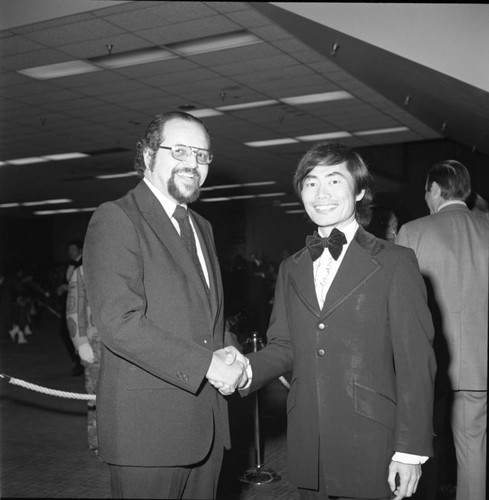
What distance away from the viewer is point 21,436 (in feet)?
17.6

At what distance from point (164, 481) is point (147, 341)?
0.47 m

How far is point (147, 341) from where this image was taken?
1.94 m

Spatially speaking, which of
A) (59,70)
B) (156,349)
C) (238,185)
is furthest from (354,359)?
(238,185)

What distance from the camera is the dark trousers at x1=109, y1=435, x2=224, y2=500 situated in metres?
2.02

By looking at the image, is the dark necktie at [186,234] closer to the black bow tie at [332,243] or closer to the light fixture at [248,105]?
the black bow tie at [332,243]

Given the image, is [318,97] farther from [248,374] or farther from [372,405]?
[372,405]

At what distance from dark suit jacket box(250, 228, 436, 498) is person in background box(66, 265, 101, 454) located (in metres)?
2.86

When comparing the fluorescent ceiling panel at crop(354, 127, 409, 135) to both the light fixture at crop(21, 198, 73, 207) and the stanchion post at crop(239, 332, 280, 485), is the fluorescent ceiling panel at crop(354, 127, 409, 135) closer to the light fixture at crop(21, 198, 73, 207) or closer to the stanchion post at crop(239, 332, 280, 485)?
the stanchion post at crop(239, 332, 280, 485)

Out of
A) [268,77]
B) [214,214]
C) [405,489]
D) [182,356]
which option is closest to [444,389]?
[405,489]

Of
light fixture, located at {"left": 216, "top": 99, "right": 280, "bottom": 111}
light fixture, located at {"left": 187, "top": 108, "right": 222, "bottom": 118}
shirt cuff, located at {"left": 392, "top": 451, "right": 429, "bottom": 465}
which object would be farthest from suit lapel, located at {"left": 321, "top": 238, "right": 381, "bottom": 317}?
light fixture, located at {"left": 187, "top": 108, "right": 222, "bottom": 118}

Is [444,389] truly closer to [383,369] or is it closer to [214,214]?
[383,369]

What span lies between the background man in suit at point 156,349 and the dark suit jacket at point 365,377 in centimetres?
28

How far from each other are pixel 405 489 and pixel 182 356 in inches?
31.1

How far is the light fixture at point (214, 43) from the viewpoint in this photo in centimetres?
680
